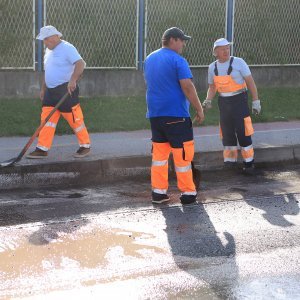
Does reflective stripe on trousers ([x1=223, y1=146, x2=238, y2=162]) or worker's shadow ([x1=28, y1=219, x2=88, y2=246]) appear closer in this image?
worker's shadow ([x1=28, y1=219, x2=88, y2=246])

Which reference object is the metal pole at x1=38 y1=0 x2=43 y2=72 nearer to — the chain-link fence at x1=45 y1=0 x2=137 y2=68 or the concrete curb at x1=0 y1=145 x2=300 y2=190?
the chain-link fence at x1=45 y1=0 x2=137 y2=68

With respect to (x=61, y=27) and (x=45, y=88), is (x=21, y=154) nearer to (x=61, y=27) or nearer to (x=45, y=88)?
(x=45, y=88)

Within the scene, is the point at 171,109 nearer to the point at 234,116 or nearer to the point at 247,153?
the point at 234,116


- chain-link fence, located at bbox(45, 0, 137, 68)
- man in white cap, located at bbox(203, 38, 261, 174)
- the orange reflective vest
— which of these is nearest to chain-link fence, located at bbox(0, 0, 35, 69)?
chain-link fence, located at bbox(45, 0, 137, 68)

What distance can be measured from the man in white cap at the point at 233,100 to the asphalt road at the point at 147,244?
3.63 feet

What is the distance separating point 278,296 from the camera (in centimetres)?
556

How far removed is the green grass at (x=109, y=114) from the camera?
12672mm

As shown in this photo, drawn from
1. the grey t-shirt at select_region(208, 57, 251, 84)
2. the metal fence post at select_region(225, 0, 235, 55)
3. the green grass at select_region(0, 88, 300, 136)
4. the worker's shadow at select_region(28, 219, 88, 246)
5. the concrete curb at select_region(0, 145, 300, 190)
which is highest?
the grey t-shirt at select_region(208, 57, 251, 84)

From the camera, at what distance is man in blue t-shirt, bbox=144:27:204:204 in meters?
8.30

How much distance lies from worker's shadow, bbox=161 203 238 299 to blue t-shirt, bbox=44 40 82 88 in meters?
2.76

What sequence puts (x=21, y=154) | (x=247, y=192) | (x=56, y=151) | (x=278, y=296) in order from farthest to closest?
(x=56, y=151) → (x=21, y=154) → (x=247, y=192) → (x=278, y=296)

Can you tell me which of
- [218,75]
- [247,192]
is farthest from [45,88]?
[247,192]

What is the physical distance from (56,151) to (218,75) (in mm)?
2206

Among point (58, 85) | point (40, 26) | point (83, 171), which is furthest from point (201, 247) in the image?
point (40, 26)
